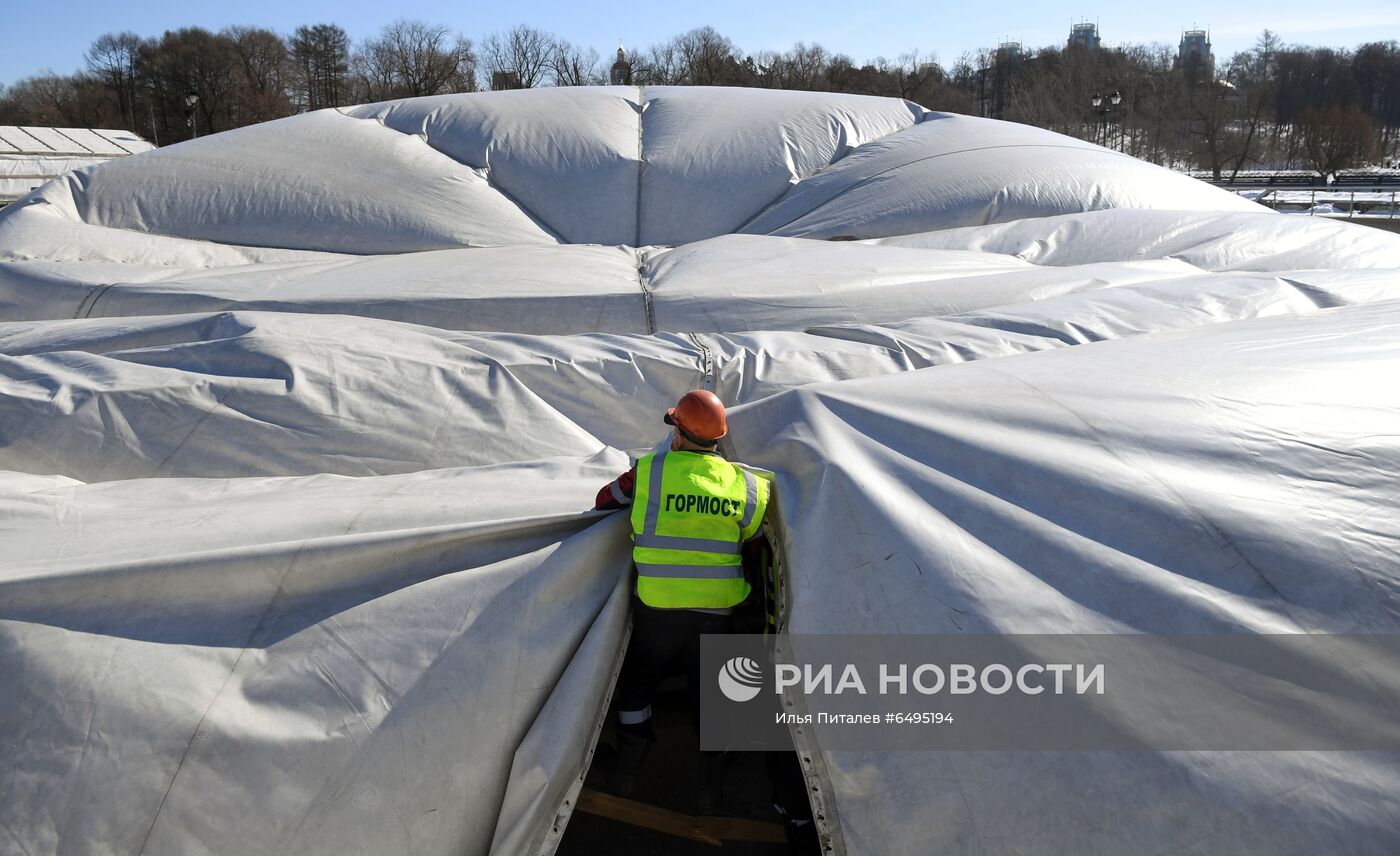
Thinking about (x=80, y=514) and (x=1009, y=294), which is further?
(x=1009, y=294)

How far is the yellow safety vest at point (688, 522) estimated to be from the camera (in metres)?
2.47

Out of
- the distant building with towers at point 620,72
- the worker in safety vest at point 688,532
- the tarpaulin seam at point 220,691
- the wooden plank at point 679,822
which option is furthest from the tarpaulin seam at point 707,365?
the distant building with towers at point 620,72

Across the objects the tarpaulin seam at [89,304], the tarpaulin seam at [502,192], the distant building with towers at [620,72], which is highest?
the distant building with towers at [620,72]

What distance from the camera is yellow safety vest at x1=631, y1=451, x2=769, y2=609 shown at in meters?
2.47

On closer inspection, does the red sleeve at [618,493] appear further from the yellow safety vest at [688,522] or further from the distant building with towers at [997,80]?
the distant building with towers at [997,80]

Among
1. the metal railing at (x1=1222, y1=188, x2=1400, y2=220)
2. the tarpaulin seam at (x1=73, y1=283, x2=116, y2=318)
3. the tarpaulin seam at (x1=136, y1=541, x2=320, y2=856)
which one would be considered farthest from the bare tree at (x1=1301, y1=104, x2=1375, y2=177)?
→ the tarpaulin seam at (x1=136, y1=541, x2=320, y2=856)

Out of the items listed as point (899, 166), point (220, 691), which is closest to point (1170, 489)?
point (220, 691)

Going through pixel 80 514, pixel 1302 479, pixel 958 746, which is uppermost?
pixel 1302 479

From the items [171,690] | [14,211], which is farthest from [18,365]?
[14,211]

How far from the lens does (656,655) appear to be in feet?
8.62

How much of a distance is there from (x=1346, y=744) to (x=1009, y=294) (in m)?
2.71

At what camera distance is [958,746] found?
1.92 metres

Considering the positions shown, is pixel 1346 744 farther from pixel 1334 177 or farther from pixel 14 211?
pixel 1334 177

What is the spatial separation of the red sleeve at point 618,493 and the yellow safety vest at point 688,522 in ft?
0.11
